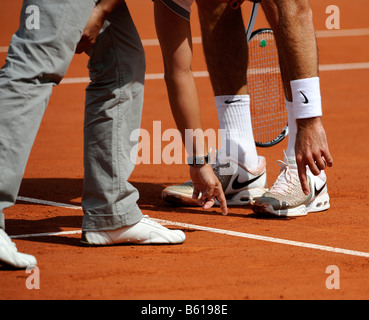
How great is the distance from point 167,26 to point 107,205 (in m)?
1.03

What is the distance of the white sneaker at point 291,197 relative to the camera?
16.5 feet

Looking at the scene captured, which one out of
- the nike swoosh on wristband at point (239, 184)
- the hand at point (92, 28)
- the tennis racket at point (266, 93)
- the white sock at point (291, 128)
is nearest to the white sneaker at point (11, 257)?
the hand at point (92, 28)

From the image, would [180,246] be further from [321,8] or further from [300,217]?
[321,8]

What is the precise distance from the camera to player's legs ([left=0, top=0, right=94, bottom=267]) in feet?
11.1

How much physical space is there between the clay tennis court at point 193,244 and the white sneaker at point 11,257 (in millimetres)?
49

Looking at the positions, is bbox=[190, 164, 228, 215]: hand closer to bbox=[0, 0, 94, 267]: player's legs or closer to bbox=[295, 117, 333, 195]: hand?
bbox=[295, 117, 333, 195]: hand

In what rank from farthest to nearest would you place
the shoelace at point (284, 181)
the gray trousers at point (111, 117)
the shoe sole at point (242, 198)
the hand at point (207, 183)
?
the shoe sole at point (242, 198), the shoelace at point (284, 181), the hand at point (207, 183), the gray trousers at point (111, 117)

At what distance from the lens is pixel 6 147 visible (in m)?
3.37

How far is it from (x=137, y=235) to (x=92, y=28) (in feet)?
3.79

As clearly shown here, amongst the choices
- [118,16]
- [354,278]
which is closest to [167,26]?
[118,16]

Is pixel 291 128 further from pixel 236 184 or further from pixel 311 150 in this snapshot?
pixel 311 150

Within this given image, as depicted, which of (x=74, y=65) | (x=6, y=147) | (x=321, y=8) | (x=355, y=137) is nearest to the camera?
(x=6, y=147)

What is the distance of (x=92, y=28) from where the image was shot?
A: 12.3 feet

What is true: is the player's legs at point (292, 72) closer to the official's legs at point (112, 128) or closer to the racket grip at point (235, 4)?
the racket grip at point (235, 4)
